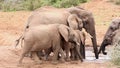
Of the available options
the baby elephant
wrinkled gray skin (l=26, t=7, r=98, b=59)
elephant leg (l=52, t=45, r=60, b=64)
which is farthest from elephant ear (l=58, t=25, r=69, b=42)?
wrinkled gray skin (l=26, t=7, r=98, b=59)

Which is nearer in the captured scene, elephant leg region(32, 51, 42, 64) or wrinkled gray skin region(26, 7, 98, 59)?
elephant leg region(32, 51, 42, 64)

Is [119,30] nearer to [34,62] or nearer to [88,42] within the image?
[34,62]

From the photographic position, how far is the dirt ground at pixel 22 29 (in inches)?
415

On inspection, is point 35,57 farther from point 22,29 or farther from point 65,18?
point 22,29

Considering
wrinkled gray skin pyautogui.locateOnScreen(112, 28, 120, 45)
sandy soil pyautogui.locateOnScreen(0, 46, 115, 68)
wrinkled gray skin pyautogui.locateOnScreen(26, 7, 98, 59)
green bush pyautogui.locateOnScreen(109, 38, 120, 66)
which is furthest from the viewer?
wrinkled gray skin pyautogui.locateOnScreen(112, 28, 120, 45)

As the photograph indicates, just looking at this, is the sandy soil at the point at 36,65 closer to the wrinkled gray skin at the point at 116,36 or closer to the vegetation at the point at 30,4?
the wrinkled gray skin at the point at 116,36

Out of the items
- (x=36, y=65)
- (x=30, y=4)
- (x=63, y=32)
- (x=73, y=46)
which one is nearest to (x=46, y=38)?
(x=63, y=32)

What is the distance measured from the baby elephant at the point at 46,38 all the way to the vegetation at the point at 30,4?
43.8ft

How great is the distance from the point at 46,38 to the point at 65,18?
56.1 inches

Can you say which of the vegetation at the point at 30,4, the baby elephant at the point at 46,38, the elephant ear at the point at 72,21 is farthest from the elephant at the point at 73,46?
the vegetation at the point at 30,4

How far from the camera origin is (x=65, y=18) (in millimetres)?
11914

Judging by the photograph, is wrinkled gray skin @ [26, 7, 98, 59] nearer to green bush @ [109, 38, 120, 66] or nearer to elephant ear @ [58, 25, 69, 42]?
elephant ear @ [58, 25, 69, 42]

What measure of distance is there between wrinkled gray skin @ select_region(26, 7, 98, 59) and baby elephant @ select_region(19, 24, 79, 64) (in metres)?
0.67

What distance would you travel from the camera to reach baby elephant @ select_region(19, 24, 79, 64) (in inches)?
415
